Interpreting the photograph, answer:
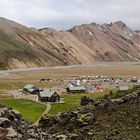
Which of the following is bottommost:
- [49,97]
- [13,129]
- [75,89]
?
[49,97]

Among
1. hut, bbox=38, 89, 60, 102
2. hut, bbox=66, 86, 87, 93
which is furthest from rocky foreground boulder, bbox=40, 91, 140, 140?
hut, bbox=66, 86, 87, 93

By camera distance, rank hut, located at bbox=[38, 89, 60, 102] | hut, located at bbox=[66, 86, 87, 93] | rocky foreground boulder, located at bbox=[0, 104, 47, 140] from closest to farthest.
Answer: rocky foreground boulder, located at bbox=[0, 104, 47, 140] → hut, located at bbox=[38, 89, 60, 102] → hut, located at bbox=[66, 86, 87, 93]

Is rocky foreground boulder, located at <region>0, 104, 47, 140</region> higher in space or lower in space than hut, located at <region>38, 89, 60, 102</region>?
higher

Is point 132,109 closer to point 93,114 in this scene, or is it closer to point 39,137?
point 93,114

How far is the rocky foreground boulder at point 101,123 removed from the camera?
41.6 meters

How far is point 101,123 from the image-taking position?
45.8 meters

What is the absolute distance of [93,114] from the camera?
49.6 meters

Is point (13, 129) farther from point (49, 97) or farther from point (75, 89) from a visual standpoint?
point (75, 89)

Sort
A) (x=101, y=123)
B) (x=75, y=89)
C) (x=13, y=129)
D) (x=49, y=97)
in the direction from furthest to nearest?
(x=75, y=89) < (x=49, y=97) < (x=101, y=123) < (x=13, y=129)

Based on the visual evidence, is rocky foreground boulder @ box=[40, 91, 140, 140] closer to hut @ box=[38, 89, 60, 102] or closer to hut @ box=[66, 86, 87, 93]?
hut @ box=[38, 89, 60, 102]

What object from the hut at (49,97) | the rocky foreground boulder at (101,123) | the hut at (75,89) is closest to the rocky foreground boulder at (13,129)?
the rocky foreground boulder at (101,123)

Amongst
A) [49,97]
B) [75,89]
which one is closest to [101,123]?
[49,97]

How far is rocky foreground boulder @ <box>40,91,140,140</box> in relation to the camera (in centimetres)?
4156

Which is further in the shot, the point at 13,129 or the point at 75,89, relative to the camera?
the point at 75,89
